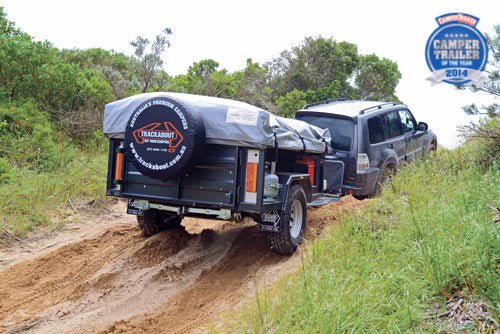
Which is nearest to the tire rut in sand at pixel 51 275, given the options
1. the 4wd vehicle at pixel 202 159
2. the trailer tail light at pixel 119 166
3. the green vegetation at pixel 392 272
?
the 4wd vehicle at pixel 202 159

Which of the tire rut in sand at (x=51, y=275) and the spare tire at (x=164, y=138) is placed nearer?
the tire rut in sand at (x=51, y=275)

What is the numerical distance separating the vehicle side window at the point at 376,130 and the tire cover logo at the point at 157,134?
13.7 feet

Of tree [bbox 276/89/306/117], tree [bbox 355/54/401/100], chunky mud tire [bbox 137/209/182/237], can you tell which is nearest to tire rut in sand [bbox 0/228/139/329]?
chunky mud tire [bbox 137/209/182/237]

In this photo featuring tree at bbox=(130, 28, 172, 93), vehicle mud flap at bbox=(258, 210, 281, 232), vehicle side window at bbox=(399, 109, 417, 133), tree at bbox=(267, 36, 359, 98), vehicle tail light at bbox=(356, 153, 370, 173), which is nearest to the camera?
vehicle mud flap at bbox=(258, 210, 281, 232)

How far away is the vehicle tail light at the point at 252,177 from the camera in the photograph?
5.20 metres

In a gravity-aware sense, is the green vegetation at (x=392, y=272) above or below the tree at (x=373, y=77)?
below

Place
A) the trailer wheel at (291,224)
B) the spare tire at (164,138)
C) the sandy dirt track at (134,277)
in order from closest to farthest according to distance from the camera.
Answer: the sandy dirt track at (134,277) < the spare tire at (164,138) < the trailer wheel at (291,224)

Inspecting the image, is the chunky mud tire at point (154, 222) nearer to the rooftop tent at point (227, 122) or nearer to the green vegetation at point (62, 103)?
the rooftop tent at point (227, 122)

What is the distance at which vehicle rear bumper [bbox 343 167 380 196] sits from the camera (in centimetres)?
795

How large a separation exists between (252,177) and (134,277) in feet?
5.75

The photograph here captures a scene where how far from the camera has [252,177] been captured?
5.21 meters

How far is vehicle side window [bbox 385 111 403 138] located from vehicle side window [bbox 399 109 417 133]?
7.6 inches

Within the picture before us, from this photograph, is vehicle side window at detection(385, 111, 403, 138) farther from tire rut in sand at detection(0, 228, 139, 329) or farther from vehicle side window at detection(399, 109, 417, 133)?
tire rut in sand at detection(0, 228, 139, 329)

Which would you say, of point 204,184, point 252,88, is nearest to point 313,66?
point 252,88
